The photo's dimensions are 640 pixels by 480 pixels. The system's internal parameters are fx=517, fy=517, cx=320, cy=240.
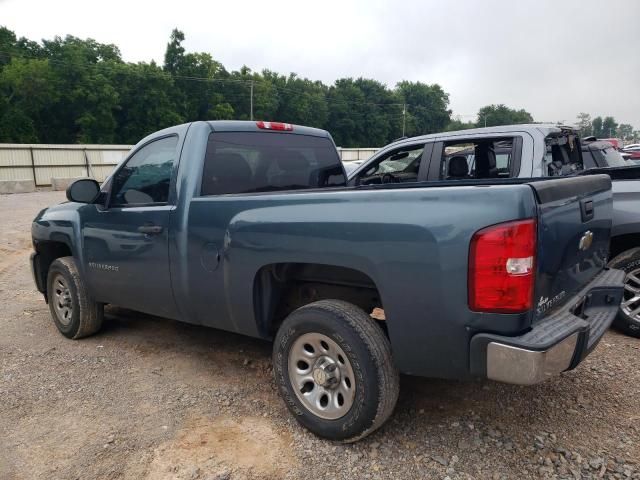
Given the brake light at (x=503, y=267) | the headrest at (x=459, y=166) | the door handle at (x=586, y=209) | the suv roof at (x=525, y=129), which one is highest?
the suv roof at (x=525, y=129)

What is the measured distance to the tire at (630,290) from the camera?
14.4ft

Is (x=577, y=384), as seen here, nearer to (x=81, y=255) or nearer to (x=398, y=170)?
(x=398, y=170)

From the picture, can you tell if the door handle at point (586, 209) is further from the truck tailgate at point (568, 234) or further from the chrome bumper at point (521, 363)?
the chrome bumper at point (521, 363)

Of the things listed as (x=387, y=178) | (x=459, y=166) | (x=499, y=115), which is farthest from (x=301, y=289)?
(x=499, y=115)

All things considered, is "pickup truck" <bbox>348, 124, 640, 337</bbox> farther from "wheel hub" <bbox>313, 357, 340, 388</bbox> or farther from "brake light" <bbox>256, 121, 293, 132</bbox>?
"wheel hub" <bbox>313, 357, 340, 388</bbox>

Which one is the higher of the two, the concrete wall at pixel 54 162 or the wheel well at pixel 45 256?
the concrete wall at pixel 54 162

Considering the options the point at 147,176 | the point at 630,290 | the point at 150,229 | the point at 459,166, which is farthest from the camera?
the point at 459,166

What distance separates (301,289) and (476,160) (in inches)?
113

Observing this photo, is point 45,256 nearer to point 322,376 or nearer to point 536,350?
point 322,376

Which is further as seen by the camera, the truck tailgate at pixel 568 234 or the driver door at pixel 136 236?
the driver door at pixel 136 236

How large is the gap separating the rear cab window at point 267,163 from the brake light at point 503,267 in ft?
6.66

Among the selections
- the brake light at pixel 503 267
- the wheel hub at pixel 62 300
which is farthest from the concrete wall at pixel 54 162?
the brake light at pixel 503 267

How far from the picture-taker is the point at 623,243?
4578mm

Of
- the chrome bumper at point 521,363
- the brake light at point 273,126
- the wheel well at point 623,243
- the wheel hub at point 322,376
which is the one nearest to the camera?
the chrome bumper at point 521,363
